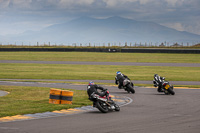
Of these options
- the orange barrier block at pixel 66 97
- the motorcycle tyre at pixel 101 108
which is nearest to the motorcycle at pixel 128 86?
the orange barrier block at pixel 66 97

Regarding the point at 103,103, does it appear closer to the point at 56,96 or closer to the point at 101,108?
the point at 101,108

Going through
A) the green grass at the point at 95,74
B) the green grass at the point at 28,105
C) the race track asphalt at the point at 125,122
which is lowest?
the green grass at the point at 95,74

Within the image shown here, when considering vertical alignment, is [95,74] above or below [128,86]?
below

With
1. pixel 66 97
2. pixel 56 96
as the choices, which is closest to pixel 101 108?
pixel 66 97

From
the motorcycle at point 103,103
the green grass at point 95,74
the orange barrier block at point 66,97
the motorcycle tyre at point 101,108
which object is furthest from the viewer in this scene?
the green grass at point 95,74

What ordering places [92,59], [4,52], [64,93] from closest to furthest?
[64,93]
[92,59]
[4,52]

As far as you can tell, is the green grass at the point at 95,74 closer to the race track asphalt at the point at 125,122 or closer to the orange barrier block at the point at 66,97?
the orange barrier block at the point at 66,97

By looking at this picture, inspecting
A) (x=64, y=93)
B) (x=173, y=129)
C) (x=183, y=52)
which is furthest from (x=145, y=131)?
(x=183, y=52)

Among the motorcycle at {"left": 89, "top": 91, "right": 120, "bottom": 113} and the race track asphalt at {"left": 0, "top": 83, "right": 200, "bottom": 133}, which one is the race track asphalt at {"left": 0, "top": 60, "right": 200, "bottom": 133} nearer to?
the race track asphalt at {"left": 0, "top": 83, "right": 200, "bottom": 133}

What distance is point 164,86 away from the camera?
26766 mm

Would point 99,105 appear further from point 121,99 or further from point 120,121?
point 121,99

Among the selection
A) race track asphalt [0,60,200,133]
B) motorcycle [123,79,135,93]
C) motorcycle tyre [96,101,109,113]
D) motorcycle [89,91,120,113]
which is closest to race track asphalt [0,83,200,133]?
→ race track asphalt [0,60,200,133]

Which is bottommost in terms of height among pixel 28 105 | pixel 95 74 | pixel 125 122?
pixel 95 74

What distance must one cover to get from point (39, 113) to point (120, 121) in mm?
4189
